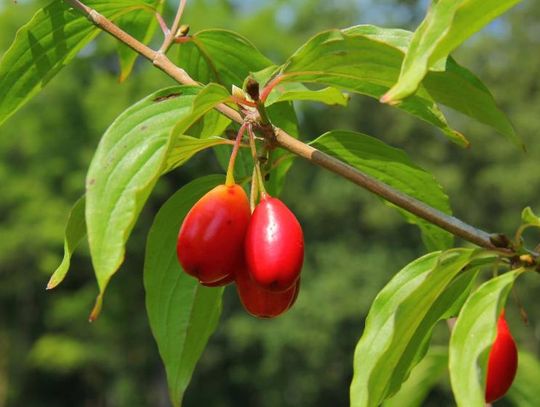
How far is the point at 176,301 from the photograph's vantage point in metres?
1.10

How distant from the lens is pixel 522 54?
23.8 m

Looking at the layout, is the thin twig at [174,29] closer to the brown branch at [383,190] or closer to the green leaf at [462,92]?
the brown branch at [383,190]

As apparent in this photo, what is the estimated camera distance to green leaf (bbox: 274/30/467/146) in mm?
800

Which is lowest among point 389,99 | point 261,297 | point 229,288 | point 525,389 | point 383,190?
point 229,288

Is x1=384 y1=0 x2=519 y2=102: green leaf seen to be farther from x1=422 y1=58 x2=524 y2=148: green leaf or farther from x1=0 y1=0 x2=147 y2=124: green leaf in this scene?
x1=0 y1=0 x2=147 y2=124: green leaf

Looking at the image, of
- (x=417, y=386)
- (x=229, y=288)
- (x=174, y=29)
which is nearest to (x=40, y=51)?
(x=174, y=29)

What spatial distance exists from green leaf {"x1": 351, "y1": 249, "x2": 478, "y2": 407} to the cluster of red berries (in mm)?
87

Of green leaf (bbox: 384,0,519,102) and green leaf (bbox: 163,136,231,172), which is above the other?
green leaf (bbox: 384,0,519,102)

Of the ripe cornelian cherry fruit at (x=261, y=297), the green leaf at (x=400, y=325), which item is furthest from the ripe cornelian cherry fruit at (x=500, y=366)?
the ripe cornelian cherry fruit at (x=261, y=297)

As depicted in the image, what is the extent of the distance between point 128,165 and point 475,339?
326mm

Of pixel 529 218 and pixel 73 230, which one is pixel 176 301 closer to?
pixel 73 230

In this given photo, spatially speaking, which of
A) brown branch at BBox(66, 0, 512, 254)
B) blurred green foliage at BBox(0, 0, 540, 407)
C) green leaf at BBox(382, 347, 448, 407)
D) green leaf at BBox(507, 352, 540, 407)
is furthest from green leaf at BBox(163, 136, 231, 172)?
blurred green foliage at BBox(0, 0, 540, 407)

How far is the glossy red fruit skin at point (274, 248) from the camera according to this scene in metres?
0.83

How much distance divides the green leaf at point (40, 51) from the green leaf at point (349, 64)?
10.1 inches
